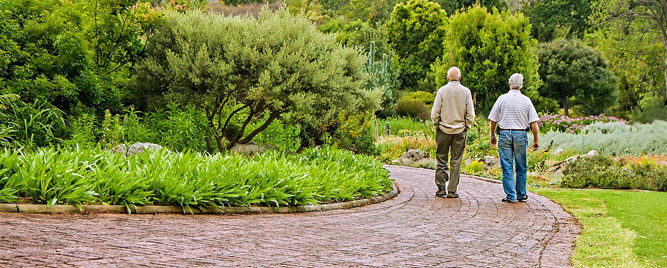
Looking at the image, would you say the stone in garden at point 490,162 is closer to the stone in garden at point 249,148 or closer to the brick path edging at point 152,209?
the stone in garden at point 249,148

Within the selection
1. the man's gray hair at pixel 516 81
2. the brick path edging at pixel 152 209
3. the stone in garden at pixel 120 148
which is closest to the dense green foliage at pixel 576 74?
the man's gray hair at pixel 516 81

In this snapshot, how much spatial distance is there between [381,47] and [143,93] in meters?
23.9

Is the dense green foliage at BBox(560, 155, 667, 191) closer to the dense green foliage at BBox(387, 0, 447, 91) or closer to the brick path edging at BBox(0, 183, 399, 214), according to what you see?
the brick path edging at BBox(0, 183, 399, 214)

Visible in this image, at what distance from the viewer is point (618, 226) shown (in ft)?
20.9

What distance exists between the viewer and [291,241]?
4.85 meters

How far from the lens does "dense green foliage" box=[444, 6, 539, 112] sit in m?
25.0

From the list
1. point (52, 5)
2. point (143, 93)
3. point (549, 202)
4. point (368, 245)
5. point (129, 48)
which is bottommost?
point (549, 202)

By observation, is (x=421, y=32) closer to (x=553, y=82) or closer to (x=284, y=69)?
(x=553, y=82)

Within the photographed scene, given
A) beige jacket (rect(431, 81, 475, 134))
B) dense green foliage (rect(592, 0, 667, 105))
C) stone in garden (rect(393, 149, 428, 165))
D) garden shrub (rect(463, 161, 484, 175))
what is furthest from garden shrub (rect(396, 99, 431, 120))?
beige jacket (rect(431, 81, 475, 134))

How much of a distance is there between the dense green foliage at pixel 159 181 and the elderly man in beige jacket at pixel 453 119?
1498mm

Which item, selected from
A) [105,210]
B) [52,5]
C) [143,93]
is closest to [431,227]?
[105,210]

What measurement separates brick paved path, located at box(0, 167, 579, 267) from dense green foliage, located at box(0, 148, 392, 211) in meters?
0.33

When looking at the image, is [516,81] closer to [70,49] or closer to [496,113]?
[496,113]

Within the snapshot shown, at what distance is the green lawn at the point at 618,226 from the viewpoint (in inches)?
184
